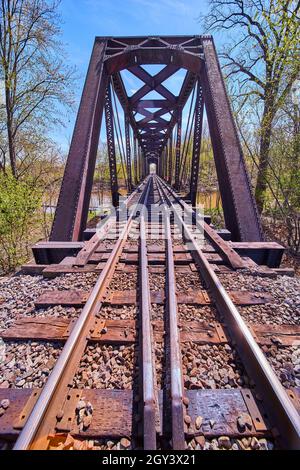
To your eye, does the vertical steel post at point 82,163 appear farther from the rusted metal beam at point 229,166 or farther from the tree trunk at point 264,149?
the tree trunk at point 264,149

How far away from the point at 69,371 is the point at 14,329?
2.47ft

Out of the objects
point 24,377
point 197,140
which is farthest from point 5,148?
point 24,377

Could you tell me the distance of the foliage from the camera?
5.84 metres

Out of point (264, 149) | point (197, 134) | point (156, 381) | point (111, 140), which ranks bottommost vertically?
point (156, 381)

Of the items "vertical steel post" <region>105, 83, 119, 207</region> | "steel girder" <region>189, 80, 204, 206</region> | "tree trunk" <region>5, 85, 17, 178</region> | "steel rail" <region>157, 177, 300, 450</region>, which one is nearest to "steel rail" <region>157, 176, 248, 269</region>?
"steel rail" <region>157, 177, 300, 450</region>

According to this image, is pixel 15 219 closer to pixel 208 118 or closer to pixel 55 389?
pixel 208 118

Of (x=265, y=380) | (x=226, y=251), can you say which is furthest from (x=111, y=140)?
(x=265, y=380)

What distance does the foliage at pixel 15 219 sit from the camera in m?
5.84

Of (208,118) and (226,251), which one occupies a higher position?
(208,118)

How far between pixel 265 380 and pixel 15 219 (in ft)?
21.1

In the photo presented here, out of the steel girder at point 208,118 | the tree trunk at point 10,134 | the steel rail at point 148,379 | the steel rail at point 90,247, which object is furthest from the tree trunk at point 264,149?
the tree trunk at point 10,134

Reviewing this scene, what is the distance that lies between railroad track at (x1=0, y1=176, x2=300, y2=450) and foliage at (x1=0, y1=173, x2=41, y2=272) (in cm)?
434

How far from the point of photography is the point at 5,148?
10.9 m

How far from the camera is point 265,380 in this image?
4.52ft
